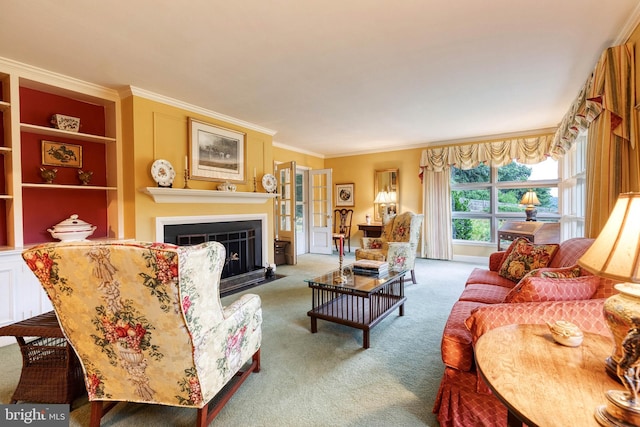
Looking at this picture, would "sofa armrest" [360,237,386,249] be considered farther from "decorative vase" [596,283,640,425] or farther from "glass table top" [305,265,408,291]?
"decorative vase" [596,283,640,425]

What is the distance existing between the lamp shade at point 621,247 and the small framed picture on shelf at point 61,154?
4.25 meters

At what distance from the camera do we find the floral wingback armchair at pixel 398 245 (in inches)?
157

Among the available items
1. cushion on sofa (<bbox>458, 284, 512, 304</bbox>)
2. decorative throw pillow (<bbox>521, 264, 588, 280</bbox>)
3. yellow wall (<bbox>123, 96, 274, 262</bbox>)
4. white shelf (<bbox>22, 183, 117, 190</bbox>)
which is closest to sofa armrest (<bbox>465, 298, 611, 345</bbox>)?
decorative throw pillow (<bbox>521, 264, 588, 280</bbox>)

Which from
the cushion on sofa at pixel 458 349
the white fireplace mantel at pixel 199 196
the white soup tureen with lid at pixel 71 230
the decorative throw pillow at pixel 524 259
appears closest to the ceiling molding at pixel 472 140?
the white fireplace mantel at pixel 199 196

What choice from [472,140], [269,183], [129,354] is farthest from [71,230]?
[472,140]

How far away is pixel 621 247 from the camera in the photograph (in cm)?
84

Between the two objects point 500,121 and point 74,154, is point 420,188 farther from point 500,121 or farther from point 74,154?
point 74,154

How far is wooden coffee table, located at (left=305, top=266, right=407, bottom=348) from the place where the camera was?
238cm

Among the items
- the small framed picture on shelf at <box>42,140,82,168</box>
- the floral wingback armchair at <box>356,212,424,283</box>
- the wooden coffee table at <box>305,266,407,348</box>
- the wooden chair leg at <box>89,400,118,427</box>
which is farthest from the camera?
the floral wingback armchair at <box>356,212,424,283</box>

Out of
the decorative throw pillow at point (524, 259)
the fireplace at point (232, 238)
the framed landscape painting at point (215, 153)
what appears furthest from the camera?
the framed landscape painting at point (215, 153)

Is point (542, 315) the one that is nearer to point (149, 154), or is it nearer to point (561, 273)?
point (561, 273)

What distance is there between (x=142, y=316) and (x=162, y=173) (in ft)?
8.33

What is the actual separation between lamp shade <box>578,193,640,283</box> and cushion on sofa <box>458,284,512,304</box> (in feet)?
4.41

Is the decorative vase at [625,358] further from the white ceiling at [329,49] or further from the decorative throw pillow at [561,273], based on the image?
the white ceiling at [329,49]
